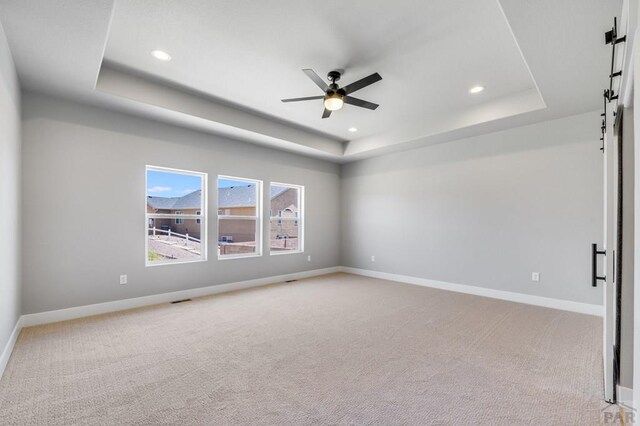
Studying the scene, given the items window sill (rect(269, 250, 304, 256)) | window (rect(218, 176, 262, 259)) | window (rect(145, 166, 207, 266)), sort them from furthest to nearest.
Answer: window sill (rect(269, 250, 304, 256))
window (rect(218, 176, 262, 259))
window (rect(145, 166, 207, 266))

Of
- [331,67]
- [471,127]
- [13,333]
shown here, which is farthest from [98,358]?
[471,127]

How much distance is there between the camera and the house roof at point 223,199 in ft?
15.1

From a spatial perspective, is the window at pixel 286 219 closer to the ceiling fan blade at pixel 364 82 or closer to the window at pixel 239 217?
the window at pixel 239 217

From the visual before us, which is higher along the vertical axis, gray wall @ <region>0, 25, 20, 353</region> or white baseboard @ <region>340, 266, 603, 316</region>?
gray wall @ <region>0, 25, 20, 353</region>

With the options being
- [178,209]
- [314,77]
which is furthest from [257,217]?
[314,77]

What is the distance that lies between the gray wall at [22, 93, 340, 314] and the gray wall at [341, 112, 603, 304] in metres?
3.28

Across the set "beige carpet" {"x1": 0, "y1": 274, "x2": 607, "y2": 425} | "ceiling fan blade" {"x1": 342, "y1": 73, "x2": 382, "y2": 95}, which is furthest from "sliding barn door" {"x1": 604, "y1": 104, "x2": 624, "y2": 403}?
"ceiling fan blade" {"x1": 342, "y1": 73, "x2": 382, "y2": 95}

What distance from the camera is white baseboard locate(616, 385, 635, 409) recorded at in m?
1.96

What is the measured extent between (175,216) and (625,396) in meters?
5.19

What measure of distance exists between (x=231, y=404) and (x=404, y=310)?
2.71m

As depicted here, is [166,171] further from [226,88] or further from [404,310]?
[404,310]

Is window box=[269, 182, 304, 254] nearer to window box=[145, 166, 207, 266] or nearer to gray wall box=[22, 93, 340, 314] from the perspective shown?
gray wall box=[22, 93, 340, 314]

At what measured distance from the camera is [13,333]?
292cm

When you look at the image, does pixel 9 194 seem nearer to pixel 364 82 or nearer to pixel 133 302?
pixel 133 302
